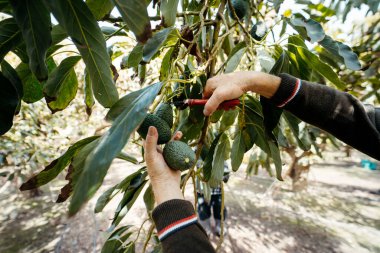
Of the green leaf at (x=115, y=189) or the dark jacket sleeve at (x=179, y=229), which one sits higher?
the dark jacket sleeve at (x=179, y=229)

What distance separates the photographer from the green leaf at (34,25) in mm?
432

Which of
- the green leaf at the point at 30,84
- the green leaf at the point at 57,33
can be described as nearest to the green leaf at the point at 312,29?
the green leaf at the point at 57,33

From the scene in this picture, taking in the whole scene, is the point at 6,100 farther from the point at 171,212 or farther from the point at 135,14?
the point at 171,212

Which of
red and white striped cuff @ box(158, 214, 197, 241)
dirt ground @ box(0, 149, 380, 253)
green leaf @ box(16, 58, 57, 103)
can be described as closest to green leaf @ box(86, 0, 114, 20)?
green leaf @ box(16, 58, 57, 103)

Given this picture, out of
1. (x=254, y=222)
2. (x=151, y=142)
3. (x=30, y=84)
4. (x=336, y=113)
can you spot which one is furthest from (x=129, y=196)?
(x=254, y=222)

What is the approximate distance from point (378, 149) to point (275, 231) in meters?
A: 3.21

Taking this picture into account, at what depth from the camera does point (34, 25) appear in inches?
17.5

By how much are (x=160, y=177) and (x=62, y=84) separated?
1.55 ft

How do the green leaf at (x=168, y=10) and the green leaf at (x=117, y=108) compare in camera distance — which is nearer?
the green leaf at (x=117, y=108)

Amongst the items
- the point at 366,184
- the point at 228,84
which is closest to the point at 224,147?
the point at 228,84

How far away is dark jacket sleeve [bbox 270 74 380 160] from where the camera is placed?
0.81 m

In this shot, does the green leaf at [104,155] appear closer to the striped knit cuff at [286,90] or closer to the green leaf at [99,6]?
the green leaf at [99,6]

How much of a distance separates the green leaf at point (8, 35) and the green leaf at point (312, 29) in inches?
29.4

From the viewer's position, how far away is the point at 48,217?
417cm
